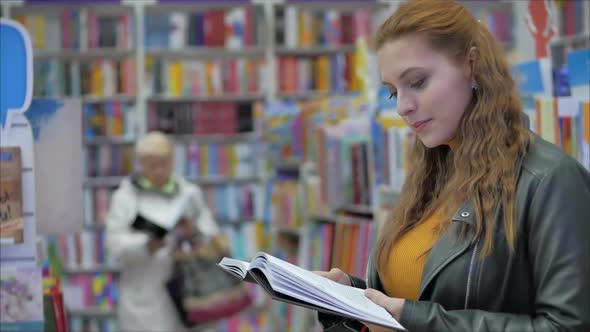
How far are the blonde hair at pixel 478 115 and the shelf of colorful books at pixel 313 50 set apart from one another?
5346 mm

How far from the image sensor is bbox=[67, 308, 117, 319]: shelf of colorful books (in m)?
6.04

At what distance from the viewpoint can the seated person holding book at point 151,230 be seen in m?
3.79

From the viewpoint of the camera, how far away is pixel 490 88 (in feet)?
4.14

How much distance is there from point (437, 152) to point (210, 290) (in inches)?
89.2

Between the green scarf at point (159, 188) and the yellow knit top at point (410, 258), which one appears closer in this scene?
the yellow knit top at point (410, 258)

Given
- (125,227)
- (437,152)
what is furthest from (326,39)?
(437,152)

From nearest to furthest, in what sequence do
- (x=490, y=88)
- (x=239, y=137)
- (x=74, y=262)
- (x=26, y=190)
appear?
Answer: 1. (x=490, y=88)
2. (x=26, y=190)
3. (x=74, y=262)
4. (x=239, y=137)

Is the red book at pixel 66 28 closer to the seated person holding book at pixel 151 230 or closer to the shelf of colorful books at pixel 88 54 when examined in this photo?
the shelf of colorful books at pixel 88 54

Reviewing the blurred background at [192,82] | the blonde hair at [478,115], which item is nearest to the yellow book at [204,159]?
the blurred background at [192,82]

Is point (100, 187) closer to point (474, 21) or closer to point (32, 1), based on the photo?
point (32, 1)

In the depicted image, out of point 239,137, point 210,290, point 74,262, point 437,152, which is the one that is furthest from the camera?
point 239,137

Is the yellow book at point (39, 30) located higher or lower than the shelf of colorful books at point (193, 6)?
lower

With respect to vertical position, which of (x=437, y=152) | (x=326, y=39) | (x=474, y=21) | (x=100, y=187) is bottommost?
(x=100, y=187)

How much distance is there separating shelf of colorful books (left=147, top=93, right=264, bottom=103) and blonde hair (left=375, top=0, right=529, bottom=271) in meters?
5.25
